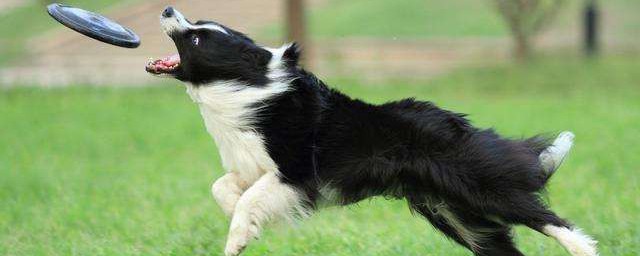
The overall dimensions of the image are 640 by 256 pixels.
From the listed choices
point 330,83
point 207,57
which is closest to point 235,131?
point 207,57

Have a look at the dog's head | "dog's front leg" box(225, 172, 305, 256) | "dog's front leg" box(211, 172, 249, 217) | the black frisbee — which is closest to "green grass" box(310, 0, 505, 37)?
the black frisbee

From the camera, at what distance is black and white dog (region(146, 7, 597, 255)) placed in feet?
18.0

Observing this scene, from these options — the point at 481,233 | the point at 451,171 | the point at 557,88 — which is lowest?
the point at 557,88

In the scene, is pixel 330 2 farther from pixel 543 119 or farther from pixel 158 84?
pixel 543 119

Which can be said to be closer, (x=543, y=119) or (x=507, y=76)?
(x=543, y=119)

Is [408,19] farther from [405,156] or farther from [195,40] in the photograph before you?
[405,156]

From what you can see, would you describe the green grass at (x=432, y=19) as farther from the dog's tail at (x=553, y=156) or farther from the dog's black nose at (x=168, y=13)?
the dog's black nose at (x=168, y=13)

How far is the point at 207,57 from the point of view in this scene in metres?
5.71

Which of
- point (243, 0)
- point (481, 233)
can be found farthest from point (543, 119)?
point (243, 0)

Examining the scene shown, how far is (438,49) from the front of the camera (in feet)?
70.9

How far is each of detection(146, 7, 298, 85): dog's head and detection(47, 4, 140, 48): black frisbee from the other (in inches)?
23.0

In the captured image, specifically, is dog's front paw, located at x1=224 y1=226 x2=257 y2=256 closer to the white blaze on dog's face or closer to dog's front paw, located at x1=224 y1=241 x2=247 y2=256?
dog's front paw, located at x1=224 y1=241 x2=247 y2=256

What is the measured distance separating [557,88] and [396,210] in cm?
982

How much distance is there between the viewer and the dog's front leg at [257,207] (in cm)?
550
